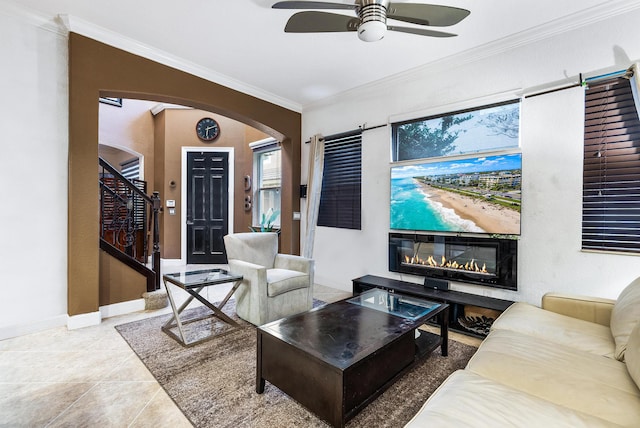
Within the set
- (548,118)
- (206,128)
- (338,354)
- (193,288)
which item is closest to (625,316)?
(338,354)

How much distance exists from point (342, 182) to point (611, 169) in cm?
275

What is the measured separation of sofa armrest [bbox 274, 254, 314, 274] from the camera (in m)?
3.26

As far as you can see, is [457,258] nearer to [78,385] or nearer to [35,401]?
[78,385]

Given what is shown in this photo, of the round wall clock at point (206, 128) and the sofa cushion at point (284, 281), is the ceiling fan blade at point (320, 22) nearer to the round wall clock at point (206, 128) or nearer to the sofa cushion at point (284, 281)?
the sofa cushion at point (284, 281)

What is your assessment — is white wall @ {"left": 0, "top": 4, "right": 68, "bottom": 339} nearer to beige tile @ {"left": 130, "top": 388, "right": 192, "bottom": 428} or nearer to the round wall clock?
beige tile @ {"left": 130, "top": 388, "right": 192, "bottom": 428}

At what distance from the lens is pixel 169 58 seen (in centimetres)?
325

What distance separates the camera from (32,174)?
2.68 m

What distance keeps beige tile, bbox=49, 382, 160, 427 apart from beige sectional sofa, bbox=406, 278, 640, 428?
1589mm

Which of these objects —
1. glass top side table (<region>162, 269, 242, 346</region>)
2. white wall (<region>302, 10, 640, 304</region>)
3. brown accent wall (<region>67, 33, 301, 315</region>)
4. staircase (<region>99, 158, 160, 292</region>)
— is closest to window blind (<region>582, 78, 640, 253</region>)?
white wall (<region>302, 10, 640, 304</region>)

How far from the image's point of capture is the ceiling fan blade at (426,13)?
190 cm

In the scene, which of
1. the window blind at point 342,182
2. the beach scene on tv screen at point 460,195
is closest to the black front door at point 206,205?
the window blind at point 342,182

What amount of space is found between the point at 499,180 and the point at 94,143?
395 cm

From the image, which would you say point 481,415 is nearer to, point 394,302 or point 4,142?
point 394,302

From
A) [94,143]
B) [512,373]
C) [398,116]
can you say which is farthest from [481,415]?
[94,143]
